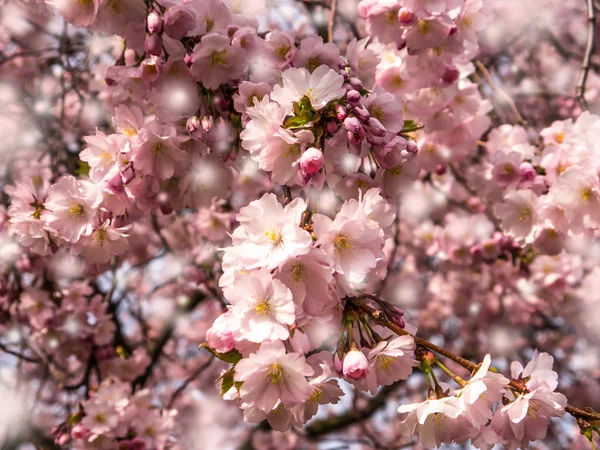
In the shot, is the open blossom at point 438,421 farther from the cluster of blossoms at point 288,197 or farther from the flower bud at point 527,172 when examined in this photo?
the flower bud at point 527,172

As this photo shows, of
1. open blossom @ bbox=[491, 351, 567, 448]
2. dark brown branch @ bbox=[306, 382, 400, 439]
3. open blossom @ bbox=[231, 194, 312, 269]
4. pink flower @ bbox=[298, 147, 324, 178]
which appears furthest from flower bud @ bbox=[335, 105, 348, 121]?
dark brown branch @ bbox=[306, 382, 400, 439]

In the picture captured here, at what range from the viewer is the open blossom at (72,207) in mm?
1657

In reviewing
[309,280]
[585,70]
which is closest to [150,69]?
[309,280]

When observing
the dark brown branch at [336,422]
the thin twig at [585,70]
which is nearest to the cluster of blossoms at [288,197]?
the thin twig at [585,70]

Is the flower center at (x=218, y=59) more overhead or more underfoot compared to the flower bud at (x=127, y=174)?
more overhead

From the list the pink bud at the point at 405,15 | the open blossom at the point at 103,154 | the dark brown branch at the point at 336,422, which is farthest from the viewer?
the dark brown branch at the point at 336,422

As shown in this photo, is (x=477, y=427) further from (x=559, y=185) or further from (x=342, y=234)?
(x=559, y=185)

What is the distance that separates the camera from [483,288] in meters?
4.52

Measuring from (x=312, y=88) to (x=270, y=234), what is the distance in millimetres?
412

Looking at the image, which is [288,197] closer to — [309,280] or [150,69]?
[309,280]

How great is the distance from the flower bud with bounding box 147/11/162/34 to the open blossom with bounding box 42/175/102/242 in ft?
1.59

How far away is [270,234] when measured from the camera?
Answer: 1241 millimetres

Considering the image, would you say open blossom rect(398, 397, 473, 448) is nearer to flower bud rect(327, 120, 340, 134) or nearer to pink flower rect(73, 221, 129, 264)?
flower bud rect(327, 120, 340, 134)

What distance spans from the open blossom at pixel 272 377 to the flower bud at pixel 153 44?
980 millimetres
